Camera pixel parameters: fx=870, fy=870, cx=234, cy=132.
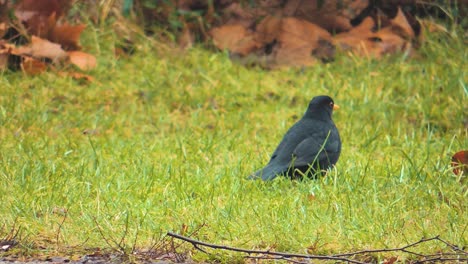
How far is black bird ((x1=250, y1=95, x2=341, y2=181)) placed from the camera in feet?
15.9

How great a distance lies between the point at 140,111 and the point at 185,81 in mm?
697

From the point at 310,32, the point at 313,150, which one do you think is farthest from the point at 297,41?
the point at 313,150

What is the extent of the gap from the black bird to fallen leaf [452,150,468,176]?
0.66 m

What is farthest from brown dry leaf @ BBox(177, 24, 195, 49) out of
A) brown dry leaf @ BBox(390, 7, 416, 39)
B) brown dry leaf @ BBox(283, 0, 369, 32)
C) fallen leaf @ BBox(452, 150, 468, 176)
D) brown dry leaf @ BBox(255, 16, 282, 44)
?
fallen leaf @ BBox(452, 150, 468, 176)

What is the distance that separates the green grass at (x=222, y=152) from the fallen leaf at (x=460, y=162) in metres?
0.05

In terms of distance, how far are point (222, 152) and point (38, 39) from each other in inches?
91.7

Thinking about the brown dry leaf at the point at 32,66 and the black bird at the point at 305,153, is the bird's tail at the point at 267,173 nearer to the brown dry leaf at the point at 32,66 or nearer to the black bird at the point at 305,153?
the black bird at the point at 305,153

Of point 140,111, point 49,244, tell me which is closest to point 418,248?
point 49,244

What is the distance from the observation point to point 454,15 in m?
7.60

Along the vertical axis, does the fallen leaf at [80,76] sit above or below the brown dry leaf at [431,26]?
below

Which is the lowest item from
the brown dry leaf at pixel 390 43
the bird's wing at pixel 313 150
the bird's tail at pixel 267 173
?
the brown dry leaf at pixel 390 43

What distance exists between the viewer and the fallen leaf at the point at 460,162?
187 inches

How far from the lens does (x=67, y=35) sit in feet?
24.0

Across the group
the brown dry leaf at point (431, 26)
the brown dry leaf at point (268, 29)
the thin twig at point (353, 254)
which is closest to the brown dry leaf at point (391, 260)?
the thin twig at point (353, 254)
